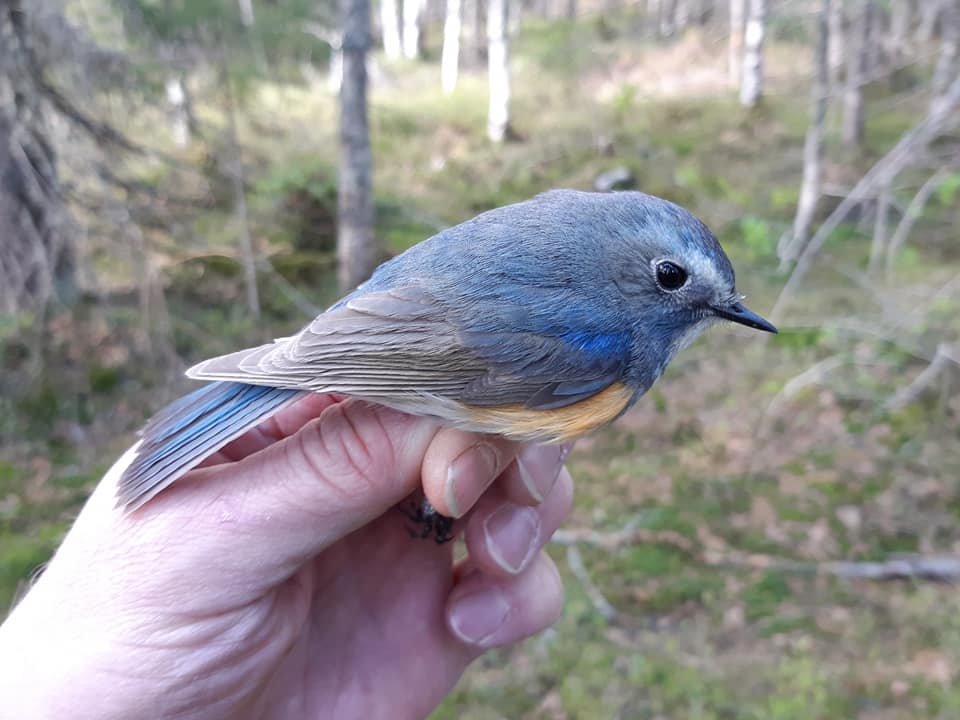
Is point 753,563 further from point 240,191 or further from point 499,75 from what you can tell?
point 499,75

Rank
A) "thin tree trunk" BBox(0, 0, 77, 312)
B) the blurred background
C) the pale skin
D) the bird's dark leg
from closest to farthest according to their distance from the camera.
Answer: the pale skin < the bird's dark leg < the blurred background < "thin tree trunk" BBox(0, 0, 77, 312)

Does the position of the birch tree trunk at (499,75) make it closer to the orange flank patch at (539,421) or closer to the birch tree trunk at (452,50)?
the birch tree trunk at (452,50)

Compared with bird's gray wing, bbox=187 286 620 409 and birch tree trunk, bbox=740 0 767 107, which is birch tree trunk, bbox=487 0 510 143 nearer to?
birch tree trunk, bbox=740 0 767 107

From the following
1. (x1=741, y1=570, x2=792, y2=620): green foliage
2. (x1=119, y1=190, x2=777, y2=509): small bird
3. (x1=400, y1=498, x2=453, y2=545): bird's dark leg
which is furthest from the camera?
(x1=741, y1=570, x2=792, y2=620): green foliage

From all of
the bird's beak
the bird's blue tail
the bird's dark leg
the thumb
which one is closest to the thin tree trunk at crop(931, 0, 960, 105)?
the bird's beak

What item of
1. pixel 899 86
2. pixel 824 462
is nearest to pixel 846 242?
pixel 824 462
